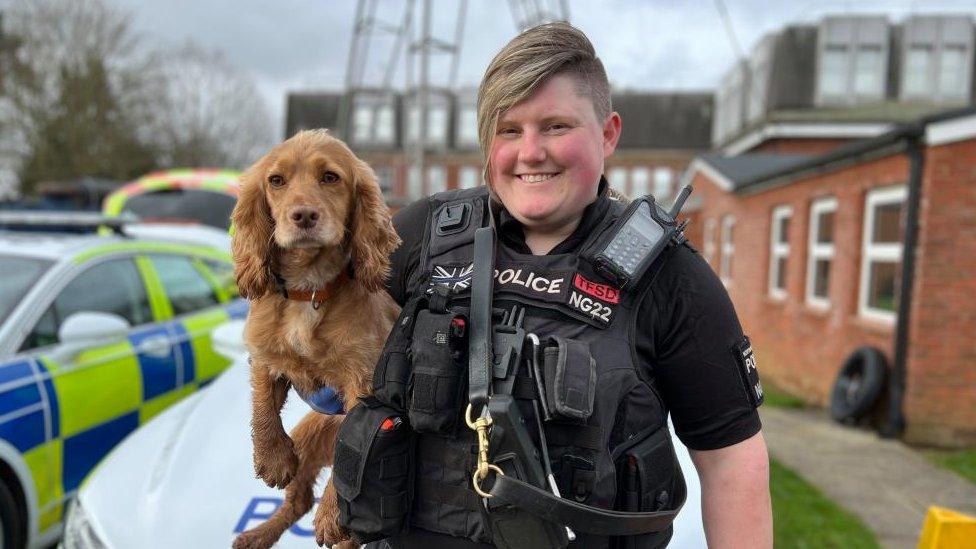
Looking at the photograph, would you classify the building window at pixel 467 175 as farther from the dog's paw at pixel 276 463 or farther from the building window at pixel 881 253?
the dog's paw at pixel 276 463

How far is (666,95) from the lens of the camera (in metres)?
42.1

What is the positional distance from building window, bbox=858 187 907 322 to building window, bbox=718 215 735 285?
6611mm

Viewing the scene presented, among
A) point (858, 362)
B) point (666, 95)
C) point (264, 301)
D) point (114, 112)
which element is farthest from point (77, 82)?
point (666, 95)

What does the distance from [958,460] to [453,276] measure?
22.8 ft

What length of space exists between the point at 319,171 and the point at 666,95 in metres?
43.7

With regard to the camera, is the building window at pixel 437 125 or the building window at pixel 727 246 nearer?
the building window at pixel 727 246

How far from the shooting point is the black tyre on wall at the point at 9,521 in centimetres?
304

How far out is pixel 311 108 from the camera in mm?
44938

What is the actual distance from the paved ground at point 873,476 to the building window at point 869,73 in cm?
2186

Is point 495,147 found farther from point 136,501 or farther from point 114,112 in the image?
point 114,112

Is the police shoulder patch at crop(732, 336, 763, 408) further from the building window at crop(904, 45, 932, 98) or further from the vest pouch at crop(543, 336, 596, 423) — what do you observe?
the building window at crop(904, 45, 932, 98)

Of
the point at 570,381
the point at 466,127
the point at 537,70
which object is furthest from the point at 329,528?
the point at 466,127

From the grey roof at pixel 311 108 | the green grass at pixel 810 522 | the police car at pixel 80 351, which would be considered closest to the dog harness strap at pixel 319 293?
the police car at pixel 80 351

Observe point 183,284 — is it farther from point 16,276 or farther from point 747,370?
point 747,370
